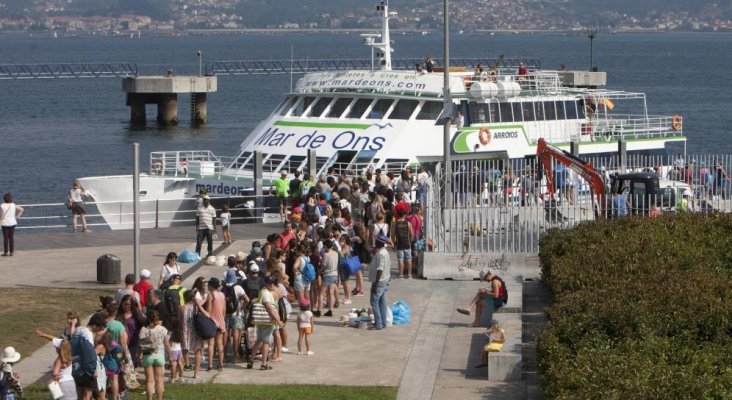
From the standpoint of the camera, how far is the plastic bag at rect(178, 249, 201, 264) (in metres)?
26.3

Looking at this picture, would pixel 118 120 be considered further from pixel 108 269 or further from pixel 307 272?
pixel 307 272

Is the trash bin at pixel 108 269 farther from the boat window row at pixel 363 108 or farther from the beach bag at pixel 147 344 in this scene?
the boat window row at pixel 363 108

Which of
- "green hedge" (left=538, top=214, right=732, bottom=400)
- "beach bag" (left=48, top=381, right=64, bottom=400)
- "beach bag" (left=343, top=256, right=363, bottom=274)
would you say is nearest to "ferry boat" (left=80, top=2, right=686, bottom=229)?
"beach bag" (left=343, top=256, right=363, bottom=274)

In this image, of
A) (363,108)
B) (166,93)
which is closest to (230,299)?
(363,108)

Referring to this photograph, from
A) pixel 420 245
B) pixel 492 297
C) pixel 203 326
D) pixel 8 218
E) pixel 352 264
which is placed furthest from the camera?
pixel 8 218

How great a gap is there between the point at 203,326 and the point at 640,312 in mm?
5266

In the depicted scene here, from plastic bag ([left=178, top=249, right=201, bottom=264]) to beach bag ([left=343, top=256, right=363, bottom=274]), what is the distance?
4536mm

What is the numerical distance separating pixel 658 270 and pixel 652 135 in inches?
970

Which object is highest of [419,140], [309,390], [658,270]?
[419,140]

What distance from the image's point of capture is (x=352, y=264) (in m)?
22.5

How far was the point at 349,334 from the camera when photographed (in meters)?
20.8

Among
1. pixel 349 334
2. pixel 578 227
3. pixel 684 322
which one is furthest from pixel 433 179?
pixel 684 322

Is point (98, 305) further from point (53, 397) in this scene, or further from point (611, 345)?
point (611, 345)

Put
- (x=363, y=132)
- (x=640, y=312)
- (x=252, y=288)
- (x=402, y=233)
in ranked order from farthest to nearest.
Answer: (x=363, y=132) → (x=402, y=233) → (x=252, y=288) → (x=640, y=312)
